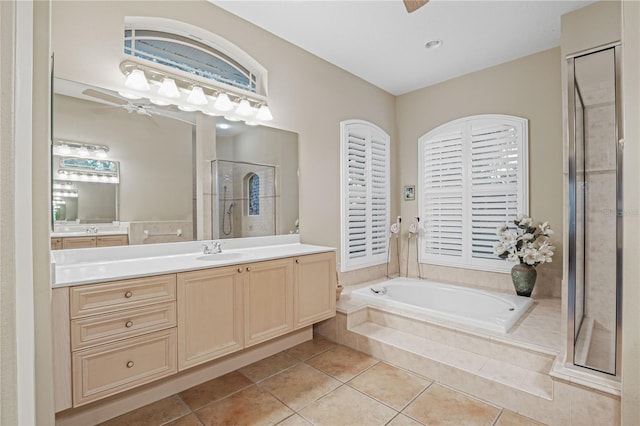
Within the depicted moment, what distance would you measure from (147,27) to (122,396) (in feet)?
8.01

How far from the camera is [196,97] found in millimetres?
2381

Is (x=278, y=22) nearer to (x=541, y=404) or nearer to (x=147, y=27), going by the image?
(x=147, y=27)

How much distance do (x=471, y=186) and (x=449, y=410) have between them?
250cm

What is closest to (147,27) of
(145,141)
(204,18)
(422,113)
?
(204,18)

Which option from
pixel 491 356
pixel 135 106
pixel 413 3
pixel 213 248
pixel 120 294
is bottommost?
pixel 491 356

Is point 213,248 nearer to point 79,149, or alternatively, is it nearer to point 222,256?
point 222,256

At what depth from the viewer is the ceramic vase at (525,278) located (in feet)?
10.1

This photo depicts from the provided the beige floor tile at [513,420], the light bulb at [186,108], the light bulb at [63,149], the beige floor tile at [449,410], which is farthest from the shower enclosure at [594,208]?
the light bulb at [63,149]

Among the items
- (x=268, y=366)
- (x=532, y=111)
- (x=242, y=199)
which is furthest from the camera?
(x=532, y=111)

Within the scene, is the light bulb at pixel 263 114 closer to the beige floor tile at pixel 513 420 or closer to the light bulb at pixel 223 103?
the light bulb at pixel 223 103

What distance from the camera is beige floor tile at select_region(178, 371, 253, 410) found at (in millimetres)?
2012

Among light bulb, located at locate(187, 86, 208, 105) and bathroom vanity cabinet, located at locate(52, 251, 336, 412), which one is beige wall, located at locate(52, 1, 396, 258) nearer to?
light bulb, located at locate(187, 86, 208, 105)

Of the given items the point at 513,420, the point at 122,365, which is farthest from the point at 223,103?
the point at 513,420

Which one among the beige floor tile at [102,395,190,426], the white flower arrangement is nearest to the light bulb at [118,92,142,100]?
the beige floor tile at [102,395,190,426]
